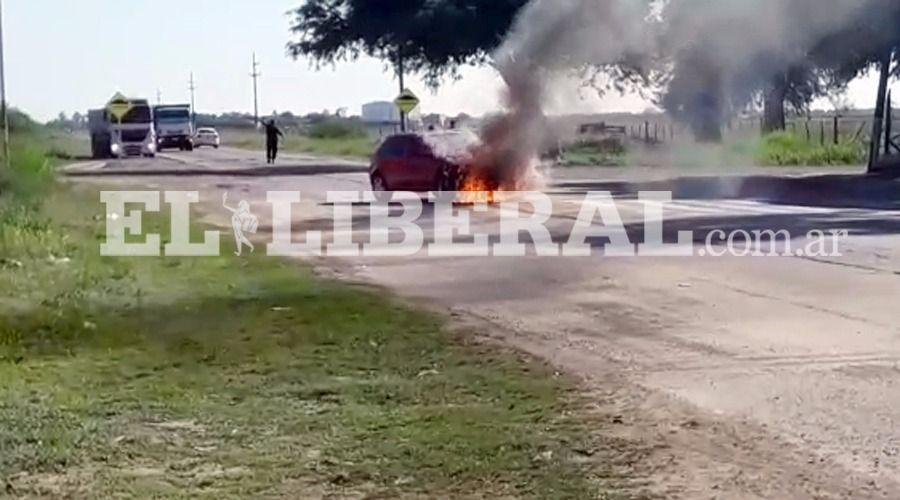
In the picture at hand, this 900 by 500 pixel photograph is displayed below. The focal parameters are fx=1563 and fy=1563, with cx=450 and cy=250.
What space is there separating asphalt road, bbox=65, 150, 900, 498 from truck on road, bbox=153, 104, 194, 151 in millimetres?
56768

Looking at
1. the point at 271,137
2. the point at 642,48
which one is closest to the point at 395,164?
the point at 642,48

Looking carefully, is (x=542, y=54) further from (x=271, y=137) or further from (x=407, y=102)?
(x=271, y=137)

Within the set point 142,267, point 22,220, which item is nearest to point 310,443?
point 142,267

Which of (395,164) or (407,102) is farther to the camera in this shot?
(407,102)

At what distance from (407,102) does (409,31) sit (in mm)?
2349

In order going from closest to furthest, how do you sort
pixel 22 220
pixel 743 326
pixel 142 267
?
pixel 743 326 → pixel 142 267 → pixel 22 220

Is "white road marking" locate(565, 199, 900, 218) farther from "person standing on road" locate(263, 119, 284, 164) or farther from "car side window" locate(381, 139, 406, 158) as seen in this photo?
"person standing on road" locate(263, 119, 284, 164)

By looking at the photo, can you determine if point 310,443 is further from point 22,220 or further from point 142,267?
point 22,220

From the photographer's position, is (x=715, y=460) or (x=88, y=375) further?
(x=88, y=375)

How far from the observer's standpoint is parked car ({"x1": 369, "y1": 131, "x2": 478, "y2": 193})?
3459 cm

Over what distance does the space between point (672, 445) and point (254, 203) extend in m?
26.4

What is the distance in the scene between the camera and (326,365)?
11.5 metres

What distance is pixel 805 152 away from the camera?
52.6 m

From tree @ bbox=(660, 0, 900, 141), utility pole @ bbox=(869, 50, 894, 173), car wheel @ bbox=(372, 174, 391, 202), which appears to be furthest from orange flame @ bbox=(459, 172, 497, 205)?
utility pole @ bbox=(869, 50, 894, 173)
